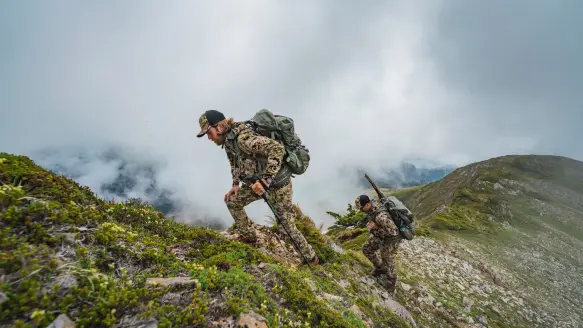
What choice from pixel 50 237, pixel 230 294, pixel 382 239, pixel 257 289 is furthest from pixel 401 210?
pixel 50 237

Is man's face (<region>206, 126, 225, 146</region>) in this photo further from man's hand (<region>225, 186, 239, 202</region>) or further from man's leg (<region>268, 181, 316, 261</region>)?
man's leg (<region>268, 181, 316, 261</region>)

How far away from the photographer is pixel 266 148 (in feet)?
24.5

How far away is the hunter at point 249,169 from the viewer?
24.5ft

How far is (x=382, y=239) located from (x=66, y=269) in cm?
1020

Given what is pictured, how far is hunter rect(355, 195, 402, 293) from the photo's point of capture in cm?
1048

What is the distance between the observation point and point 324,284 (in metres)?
7.73

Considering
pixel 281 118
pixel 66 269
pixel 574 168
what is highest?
pixel 281 118

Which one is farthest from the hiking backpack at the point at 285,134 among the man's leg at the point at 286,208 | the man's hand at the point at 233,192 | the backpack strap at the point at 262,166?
the man's hand at the point at 233,192

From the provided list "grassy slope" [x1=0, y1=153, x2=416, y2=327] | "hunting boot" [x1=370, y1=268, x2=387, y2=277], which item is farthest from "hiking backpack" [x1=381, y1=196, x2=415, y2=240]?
"grassy slope" [x1=0, y1=153, x2=416, y2=327]

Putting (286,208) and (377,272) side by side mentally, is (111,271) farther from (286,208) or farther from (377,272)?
(377,272)

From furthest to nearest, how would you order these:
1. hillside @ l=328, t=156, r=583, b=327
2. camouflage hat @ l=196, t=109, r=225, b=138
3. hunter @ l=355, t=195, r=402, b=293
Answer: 1. hillside @ l=328, t=156, r=583, b=327
2. hunter @ l=355, t=195, r=402, b=293
3. camouflage hat @ l=196, t=109, r=225, b=138

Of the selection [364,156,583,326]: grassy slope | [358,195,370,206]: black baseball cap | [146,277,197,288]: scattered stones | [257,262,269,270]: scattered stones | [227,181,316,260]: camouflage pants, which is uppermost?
[227,181,316,260]: camouflage pants

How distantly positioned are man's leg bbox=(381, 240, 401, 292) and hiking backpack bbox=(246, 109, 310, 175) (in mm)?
5112

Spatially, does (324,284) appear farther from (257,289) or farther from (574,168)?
(574,168)
